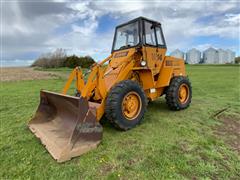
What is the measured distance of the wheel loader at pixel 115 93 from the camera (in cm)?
296

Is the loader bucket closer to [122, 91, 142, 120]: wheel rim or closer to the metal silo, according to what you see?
[122, 91, 142, 120]: wheel rim

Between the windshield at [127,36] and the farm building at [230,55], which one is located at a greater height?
the farm building at [230,55]

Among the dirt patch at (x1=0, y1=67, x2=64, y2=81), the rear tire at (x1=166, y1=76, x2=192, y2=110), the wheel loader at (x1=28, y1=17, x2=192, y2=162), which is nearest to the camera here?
the wheel loader at (x1=28, y1=17, x2=192, y2=162)

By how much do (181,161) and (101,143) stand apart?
1317mm

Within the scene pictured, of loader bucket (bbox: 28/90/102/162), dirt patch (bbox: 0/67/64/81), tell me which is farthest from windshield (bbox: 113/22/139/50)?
dirt patch (bbox: 0/67/64/81)

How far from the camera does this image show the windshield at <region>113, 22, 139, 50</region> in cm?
452

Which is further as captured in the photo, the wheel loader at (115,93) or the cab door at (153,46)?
the cab door at (153,46)

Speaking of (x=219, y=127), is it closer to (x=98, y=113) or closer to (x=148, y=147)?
(x=148, y=147)

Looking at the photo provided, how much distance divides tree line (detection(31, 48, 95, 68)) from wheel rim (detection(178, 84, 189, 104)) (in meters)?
24.9

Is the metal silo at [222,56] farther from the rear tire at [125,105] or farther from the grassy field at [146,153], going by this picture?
the rear tire at [125,105]

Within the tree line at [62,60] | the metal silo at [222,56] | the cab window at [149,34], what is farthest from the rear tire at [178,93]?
the metal silo at [222,56]

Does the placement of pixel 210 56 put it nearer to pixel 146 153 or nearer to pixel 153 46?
pixel 153 46

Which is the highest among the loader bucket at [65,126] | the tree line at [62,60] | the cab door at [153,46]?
the tree line at [62,60]

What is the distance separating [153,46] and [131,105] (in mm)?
1750
